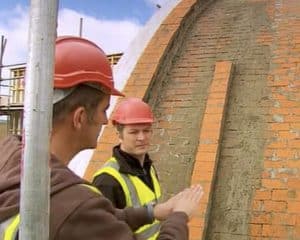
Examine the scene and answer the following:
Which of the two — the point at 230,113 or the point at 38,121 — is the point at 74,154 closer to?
the point at 38,121

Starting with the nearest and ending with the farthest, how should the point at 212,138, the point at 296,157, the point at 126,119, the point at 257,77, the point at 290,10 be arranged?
the point at 126,119 → the point at 296,157 → the point at 212,138 → the point at 257,77 → the point at 290,10

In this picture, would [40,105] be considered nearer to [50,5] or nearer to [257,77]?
[50,5]

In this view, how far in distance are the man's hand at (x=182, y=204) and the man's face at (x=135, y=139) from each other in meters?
1.09

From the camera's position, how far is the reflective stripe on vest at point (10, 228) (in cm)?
135

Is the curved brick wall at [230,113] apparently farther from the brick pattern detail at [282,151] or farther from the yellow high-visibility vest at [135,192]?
the yellow high-visibility vest at [135,192]

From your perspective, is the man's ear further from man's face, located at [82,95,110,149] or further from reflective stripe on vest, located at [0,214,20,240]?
reflective stripe on vest, located at [0,214,20,240]

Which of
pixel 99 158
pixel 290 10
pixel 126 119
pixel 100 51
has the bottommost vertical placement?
pixel 100 51

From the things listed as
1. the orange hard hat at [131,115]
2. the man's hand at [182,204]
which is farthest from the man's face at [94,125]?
the orange hard hat at [131,115]

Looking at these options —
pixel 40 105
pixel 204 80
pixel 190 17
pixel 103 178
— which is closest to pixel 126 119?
pixel 103 178

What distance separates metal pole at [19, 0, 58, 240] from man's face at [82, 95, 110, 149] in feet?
0.85

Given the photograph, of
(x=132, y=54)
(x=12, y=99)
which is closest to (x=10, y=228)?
(x=132, y=54)

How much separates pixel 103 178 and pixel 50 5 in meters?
1.62

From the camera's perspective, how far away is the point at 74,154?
152 centimetres

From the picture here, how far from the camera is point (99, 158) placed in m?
5.13
